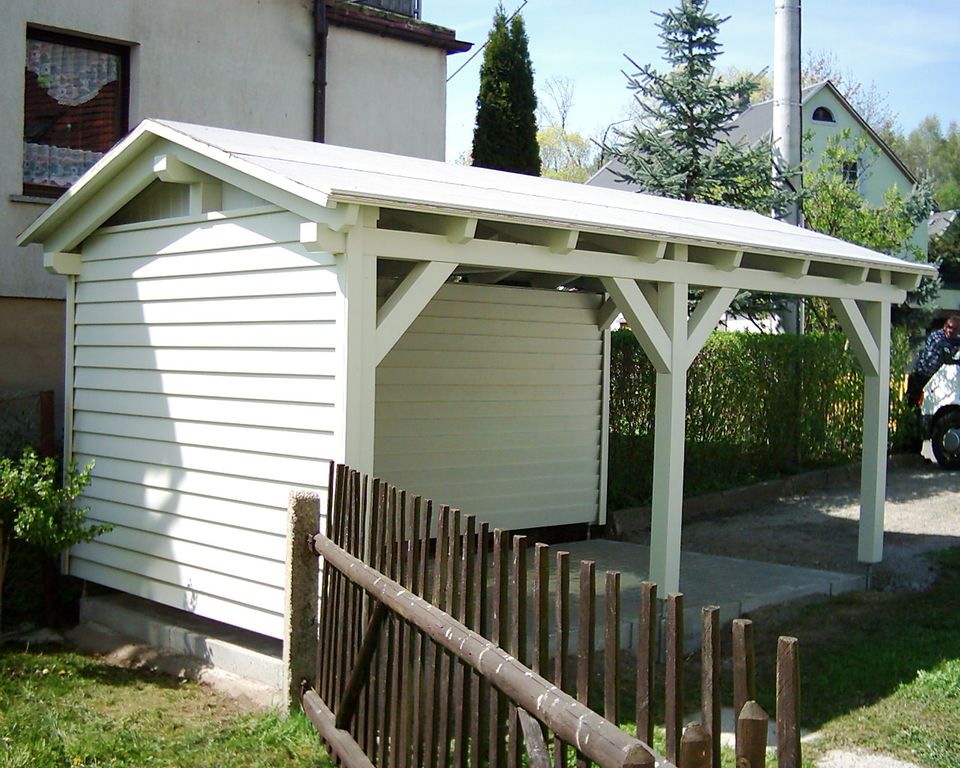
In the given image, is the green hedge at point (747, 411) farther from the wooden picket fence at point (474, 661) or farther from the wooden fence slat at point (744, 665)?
the wooden fence slat at point (744, 665)

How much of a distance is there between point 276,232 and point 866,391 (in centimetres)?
618

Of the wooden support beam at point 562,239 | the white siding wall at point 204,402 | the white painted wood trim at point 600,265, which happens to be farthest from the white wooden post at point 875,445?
the white siding wall at point 204,402

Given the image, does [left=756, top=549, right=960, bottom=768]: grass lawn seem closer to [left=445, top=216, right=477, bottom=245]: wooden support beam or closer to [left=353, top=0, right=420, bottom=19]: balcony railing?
[left=445, top=216, right=477, bottom=245]: wooden support beam

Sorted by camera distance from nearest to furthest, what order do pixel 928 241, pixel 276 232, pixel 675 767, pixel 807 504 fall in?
pixel 675 767 → pixel 276 232 → pixel 807 504 → pixel 928 241

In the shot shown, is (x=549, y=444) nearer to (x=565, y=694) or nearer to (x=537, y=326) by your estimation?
(x=537, y=326)

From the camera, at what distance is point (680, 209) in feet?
34.1

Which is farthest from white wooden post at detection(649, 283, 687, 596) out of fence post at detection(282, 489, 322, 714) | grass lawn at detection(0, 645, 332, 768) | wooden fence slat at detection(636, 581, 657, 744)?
wooden fence slat at detection(636, 581, 657, 744)

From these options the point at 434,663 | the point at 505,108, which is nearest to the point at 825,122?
the point at 505,108

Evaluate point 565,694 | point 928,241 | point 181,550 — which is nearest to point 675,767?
point 565,694

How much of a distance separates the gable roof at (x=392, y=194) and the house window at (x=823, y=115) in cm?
3024

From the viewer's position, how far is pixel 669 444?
7.99 meters

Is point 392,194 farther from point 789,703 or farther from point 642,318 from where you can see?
point 789,703

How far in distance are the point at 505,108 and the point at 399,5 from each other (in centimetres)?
522

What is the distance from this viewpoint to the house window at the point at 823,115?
125 feet
